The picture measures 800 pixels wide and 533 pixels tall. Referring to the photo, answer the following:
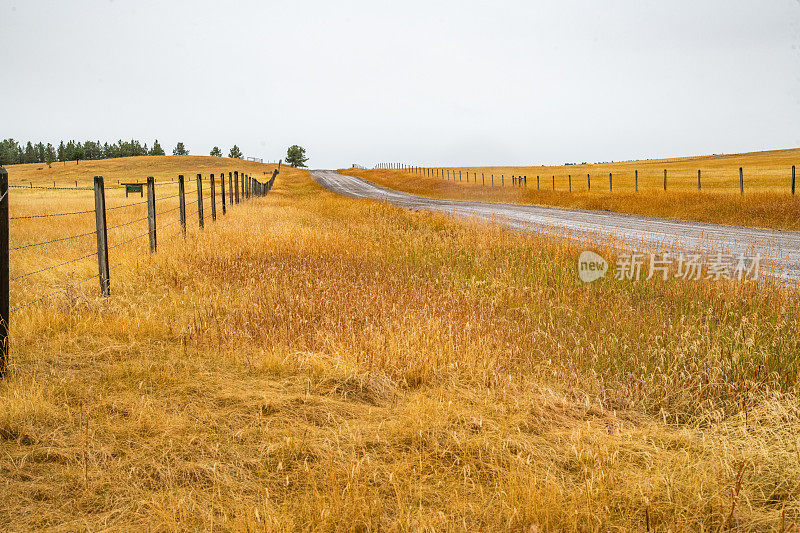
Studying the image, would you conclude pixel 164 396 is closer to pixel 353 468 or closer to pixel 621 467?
pixel 353 468

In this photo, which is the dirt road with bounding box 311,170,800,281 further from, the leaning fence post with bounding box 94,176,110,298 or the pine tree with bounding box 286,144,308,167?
the pine tree with bounding box 286,144,308,167

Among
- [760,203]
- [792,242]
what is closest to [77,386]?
[792,242]

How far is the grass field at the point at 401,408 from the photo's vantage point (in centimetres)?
255

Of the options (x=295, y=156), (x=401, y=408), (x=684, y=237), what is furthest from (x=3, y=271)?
(x=295, y=156)

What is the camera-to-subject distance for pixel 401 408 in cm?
362

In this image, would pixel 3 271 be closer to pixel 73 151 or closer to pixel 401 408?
pixel 401 408

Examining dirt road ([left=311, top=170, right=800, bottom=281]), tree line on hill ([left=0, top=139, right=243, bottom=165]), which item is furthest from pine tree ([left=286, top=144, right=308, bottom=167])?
dirt road ([left=311, top=170, right=800, bottom=281])

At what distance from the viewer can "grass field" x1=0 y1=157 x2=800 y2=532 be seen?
255 cm

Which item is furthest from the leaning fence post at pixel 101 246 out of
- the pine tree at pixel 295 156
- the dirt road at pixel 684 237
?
the pine tree at pixel 295 156

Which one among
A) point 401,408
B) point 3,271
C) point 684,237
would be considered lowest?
point 401,408

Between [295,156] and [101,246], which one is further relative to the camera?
[295,156]

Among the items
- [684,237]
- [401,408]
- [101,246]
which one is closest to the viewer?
[401,408]

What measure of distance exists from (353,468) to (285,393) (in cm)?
134

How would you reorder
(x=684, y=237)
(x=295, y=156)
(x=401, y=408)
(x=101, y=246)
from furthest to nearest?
(x=295, y=156), (x=684, y=237), (x=101, y=246), (x=401, y=408)
